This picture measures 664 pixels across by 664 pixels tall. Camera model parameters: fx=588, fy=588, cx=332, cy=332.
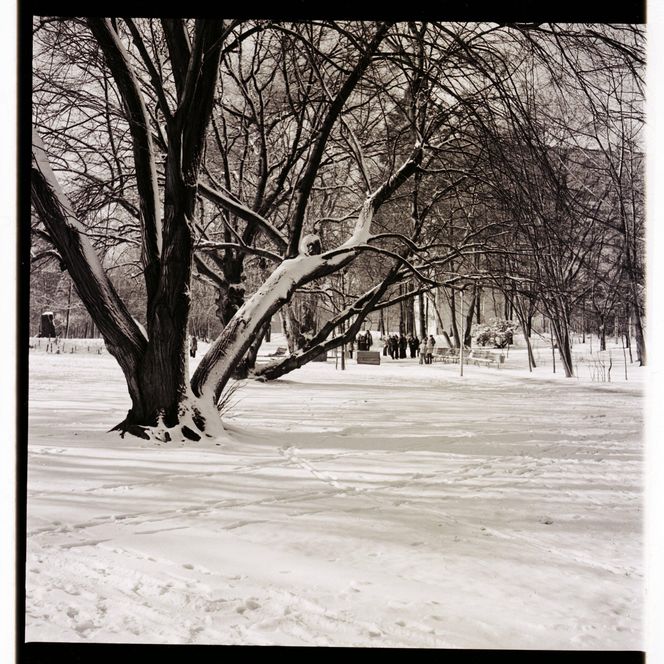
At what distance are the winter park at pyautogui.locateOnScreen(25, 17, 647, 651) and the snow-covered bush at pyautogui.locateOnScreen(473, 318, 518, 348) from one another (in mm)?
1394

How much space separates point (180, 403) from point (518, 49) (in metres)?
2.69

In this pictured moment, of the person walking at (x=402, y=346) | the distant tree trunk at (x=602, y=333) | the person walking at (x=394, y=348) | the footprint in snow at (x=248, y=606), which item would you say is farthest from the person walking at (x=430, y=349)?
the footprint in snow at (x=248, y=606)

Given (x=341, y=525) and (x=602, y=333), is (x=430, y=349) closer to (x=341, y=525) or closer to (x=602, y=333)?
(x=602, y=333)

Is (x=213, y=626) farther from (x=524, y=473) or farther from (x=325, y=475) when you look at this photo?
(x=524, y=473)

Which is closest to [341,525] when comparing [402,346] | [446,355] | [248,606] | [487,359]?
[248,606]

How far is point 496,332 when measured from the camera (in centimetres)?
609

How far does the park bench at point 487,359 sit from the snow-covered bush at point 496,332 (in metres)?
0.16

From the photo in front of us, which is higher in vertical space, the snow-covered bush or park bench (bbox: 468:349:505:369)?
the snow-covered bush

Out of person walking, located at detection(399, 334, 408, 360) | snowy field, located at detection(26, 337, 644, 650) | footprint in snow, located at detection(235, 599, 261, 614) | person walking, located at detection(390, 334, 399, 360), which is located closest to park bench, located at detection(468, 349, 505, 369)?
person walking, located at detection(399, 334, 408, 360)

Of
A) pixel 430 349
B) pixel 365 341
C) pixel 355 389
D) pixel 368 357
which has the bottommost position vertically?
pixel 355 389

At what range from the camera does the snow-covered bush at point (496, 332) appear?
6.03m

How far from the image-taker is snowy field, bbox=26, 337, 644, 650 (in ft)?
7.08

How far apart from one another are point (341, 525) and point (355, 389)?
7.55ft

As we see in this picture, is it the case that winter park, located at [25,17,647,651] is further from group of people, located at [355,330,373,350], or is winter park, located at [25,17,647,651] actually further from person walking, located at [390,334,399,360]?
person walking, located at [390,334,399,360]
